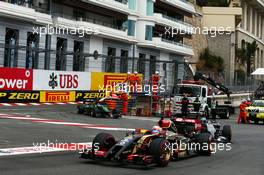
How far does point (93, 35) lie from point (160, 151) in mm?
35735

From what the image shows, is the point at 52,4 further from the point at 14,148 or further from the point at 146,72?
the point at 14,148

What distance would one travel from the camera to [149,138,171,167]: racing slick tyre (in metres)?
11.4

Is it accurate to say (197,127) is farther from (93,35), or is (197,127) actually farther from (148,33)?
(148,33)

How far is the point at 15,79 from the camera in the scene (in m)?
26.7

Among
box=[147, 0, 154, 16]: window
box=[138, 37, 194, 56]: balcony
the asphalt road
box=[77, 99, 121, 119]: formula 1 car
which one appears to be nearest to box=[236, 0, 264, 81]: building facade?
box=[138, 37, 194, 56]: balcony

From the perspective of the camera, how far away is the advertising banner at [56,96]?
93.0 ft

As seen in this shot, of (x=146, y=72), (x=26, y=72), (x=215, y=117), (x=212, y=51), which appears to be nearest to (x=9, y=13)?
(x=26, y=72)

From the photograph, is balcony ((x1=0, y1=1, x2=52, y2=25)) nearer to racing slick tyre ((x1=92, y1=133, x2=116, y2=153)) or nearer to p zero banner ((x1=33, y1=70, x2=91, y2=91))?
p zero banner ((x1=33, y1=70, x2=91, y2=91))

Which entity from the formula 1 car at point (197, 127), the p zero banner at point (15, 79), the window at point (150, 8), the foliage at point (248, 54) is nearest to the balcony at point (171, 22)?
the window at point (150, 8)

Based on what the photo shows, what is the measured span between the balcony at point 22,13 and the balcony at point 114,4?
7.53m

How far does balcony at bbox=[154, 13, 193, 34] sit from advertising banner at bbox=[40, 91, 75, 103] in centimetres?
2810

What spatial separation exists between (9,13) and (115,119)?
39.0 ft

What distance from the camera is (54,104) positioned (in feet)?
95.3

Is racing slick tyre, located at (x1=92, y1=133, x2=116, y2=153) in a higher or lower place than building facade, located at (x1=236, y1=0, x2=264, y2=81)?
lower
